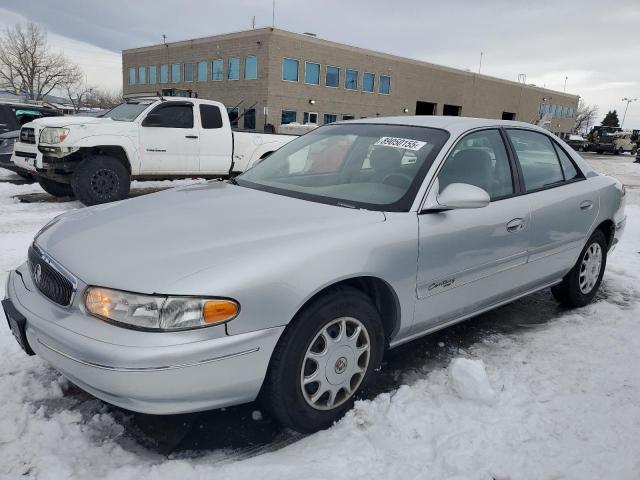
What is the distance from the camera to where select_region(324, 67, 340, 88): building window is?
35.1m

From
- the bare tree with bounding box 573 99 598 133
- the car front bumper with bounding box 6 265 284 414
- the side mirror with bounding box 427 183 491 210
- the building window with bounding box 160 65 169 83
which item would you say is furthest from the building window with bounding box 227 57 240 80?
the bare tree with bounding box 573 99 598 133

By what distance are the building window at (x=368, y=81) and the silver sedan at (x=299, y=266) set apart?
35314 mm

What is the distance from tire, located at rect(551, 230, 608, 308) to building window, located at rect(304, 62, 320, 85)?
103ft

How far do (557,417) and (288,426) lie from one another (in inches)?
56.2

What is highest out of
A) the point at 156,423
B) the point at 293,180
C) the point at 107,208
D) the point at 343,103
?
the point at 343,103

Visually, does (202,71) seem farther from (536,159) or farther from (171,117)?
(536,159)

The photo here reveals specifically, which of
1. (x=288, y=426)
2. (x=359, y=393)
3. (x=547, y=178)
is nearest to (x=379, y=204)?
(x=359, y=393)

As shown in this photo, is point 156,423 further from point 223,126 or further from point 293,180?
point 223,126

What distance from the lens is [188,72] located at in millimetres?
38625

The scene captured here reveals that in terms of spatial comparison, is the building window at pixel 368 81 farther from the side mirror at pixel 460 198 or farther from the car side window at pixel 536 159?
the side mirror at pixel 460 198

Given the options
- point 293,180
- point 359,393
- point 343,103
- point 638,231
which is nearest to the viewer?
point 359,393

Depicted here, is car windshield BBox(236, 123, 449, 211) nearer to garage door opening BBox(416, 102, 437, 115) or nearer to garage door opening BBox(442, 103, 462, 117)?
garage door opening BBox(416, 102, 437, 115)

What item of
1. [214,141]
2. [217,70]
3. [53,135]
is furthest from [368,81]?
[53,135]

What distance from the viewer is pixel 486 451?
2.40 meters
